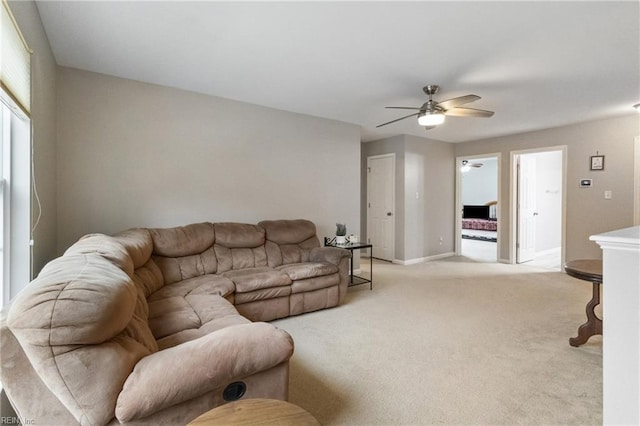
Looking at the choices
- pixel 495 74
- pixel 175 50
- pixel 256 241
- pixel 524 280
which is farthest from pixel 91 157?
pixel 524 280

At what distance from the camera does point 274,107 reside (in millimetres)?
4129

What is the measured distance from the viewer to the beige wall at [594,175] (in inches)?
174

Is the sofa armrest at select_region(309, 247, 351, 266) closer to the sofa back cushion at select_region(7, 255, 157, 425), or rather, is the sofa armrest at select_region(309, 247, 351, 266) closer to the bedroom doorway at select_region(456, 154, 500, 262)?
the sofa back cushion at select_region(7, 255, 157, 425)

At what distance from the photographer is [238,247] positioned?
3.46 meters

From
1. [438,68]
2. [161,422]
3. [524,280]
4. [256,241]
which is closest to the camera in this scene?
[161,422]

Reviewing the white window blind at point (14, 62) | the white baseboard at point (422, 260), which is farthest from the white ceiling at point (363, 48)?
the white baseboard at point (422, 260)

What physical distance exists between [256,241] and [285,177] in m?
1.17

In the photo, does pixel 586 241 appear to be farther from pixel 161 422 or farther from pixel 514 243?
pixel 161 422

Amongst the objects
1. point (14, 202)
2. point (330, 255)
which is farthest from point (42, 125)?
point (330, 255)

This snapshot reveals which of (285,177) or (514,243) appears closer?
(285,177)

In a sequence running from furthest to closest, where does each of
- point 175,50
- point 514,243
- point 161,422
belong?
1. point 514,243
2. point 175,50
3. point 161,422

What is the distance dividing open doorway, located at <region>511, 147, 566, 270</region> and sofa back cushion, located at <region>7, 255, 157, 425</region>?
633 cm

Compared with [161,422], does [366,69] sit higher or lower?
higher

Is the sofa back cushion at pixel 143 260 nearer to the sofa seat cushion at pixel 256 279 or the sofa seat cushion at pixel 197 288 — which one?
the sofa seat cushion at pixel 197 288
